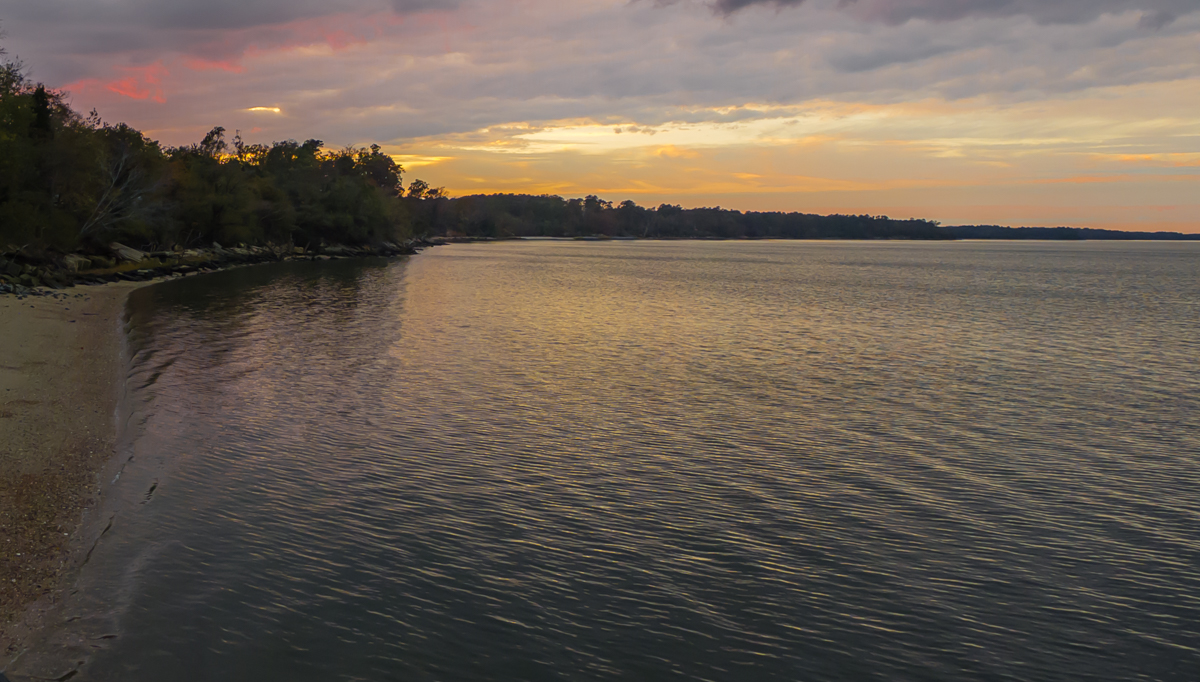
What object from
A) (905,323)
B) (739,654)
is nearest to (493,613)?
(739,654)

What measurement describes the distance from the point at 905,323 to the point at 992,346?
10494mm

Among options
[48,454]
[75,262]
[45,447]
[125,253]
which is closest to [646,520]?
[48,454]

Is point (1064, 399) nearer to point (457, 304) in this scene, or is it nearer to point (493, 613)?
point (493, 613)

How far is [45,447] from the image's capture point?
55.1 ft

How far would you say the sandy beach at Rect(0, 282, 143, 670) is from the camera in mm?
10742

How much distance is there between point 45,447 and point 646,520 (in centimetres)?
1288

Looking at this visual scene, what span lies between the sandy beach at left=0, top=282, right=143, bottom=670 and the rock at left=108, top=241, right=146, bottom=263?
4171 centimetres

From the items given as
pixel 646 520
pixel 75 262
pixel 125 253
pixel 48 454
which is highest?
pixel 125 253

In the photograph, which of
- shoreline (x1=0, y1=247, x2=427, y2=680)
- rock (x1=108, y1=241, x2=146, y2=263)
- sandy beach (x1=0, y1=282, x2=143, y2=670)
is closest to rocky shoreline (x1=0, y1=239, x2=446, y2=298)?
rock (x1=108, y1=241, x2=146, y2=263)

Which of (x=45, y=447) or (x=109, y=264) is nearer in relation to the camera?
(x=45, y=447)

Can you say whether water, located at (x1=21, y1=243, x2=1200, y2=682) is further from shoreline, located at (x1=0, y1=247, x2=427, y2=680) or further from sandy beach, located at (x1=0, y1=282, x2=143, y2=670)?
sandy beach, located at (x1=0, y1=282, x2=143, y2=670)

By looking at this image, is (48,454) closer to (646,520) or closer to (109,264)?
(646,520)

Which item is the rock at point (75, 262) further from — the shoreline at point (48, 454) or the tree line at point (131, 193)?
→ the shoreline at point (48, 454)

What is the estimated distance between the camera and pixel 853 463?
58.6ft
